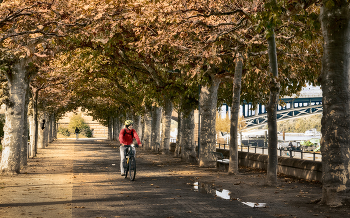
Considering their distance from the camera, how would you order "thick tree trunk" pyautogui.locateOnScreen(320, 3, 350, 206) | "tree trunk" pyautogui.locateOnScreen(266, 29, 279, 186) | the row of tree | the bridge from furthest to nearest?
the bridge
"tree trunk" pyautogui.locateOnScreen(266, 29, 279, 186)
the row of tree
"thick tree trunk" pyautogui.locateOnScreen(320, 3, 350, 206)

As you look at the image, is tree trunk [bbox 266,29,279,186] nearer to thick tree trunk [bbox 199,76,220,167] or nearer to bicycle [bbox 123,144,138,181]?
bicycle [bbox 123,144,138,181]

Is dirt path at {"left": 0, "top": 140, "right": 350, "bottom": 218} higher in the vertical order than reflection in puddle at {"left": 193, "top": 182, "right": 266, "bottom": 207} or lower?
higher

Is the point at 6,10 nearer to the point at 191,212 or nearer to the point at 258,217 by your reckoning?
the point at 191,212

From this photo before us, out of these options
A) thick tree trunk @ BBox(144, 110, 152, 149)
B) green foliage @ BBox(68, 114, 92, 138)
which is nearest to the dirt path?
thick tree trunk @ BBox(144, 110, 152, 149)

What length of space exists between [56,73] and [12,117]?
418 inches

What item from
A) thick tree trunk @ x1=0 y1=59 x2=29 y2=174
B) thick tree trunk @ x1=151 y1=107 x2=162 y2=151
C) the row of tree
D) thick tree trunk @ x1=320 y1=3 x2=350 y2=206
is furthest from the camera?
thick tree trunk @ x1=151 y1=107 x2=162 y2=151

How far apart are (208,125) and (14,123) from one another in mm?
7196

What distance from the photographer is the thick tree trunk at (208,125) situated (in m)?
17.7

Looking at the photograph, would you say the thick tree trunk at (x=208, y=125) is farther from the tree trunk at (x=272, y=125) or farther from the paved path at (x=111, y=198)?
the tree trunk at (x=272, y=125)

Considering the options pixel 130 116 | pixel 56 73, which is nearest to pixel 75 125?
pixel 130 116

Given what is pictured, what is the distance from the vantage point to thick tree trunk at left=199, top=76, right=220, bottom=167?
17.7 metres

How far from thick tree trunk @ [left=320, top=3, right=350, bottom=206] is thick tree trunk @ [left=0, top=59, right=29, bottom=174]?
1042 centimetres

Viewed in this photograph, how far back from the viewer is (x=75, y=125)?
299ft

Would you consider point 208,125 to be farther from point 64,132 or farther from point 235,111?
point 64,132
